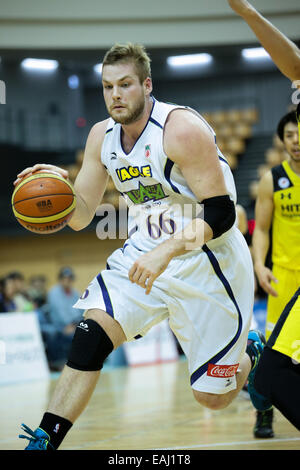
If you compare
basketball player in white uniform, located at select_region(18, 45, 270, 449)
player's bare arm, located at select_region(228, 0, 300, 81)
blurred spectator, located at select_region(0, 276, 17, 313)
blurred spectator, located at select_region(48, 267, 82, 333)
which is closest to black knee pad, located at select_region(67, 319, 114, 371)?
basketball player in white uniform, located at select_region(18, 45, 270, 449)

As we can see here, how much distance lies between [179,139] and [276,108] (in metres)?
19.9

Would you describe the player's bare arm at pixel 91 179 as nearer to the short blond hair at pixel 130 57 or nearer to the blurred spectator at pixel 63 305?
the short blond hair at pixel 130 57

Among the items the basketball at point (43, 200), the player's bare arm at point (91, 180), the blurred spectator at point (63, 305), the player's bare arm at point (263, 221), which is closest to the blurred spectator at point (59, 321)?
the blurred spectator at point (63, 305)

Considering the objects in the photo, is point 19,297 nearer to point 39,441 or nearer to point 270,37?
point 39,441

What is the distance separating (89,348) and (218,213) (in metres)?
0.98

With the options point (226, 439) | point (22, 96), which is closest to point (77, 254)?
point (22, 96)

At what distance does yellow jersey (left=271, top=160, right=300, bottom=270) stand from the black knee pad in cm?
205

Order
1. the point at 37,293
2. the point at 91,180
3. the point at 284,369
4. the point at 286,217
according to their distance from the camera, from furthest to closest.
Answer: the point at 37,293, the point at 286,217, the point at 91,180, the point at 284,369

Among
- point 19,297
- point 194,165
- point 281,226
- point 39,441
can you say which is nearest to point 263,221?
point 281,226

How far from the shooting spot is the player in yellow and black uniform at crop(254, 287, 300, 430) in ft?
9.28

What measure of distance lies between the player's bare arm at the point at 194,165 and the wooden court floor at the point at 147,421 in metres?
1.61

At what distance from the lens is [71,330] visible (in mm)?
11531

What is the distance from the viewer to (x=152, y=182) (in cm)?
362
